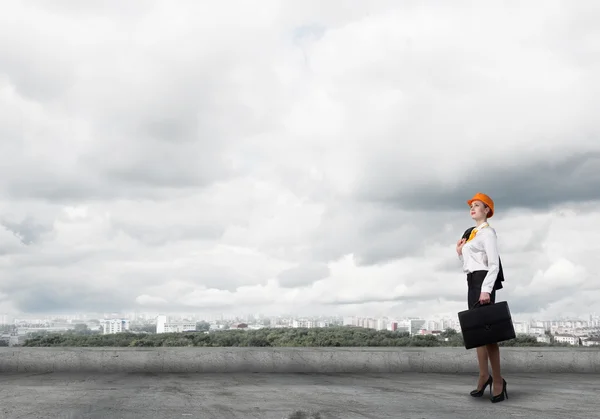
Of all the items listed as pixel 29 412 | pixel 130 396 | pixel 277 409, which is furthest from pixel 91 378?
pixel 277 409

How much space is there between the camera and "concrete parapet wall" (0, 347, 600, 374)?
29.6ft

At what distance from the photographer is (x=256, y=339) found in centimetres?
1073

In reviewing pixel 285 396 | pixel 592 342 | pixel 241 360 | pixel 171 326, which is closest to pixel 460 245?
pixel 285 396

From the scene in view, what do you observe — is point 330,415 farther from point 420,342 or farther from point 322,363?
point 420,342

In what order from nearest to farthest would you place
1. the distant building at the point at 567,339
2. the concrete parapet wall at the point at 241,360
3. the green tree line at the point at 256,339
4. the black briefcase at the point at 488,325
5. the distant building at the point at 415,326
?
the black briefcase at the point at 488,325
the concrete parapet wall at the point at 241,360
the green tree line at the point at 256,339
the distant building at the point at 567,339
the distant building at the point at 415,326

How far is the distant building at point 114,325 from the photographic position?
12451 millimetres

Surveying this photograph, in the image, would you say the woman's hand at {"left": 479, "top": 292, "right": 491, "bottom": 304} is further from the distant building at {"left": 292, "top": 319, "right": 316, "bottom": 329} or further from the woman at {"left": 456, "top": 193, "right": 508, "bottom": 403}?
the distant building at {"left": 292, "top": 319, "right": 316, "bottom": 329}

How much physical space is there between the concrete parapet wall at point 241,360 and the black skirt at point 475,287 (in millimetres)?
3095

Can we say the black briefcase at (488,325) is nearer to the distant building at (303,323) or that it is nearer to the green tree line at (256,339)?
the green tree line at (256,339)

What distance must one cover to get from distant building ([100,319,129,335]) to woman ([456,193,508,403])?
786 centimetres

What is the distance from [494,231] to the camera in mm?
6332

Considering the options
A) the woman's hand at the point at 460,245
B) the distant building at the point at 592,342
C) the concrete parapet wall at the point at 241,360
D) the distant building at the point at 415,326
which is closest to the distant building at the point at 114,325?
the concrete parapet wall at the point at 241,360

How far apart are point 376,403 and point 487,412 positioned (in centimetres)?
104

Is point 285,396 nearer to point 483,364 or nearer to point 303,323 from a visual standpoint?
point 483,364
